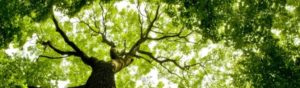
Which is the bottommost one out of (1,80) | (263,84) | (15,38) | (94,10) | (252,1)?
(263,84)

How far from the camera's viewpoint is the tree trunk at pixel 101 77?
9703 mm

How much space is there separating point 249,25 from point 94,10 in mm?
9314

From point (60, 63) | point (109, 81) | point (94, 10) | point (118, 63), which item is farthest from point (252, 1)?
point (60, 63)

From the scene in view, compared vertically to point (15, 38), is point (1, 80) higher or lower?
lower

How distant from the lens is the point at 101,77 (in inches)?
400

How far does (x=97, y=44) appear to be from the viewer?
17203 mm

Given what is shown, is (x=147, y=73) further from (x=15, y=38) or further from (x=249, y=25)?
(x=15, y=38)

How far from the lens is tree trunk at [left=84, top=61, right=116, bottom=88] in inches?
382

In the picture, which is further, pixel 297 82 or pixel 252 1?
pixel 252 1

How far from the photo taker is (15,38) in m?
7.36

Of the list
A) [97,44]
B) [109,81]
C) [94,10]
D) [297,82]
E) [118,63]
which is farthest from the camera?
[97,44]

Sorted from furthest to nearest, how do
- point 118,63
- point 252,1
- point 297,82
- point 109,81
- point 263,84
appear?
1. point 118,63
2. point 109,81
3. point 252,1
4. point 263,84
5. point 297,82

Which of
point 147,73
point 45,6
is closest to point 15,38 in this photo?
point 45,6

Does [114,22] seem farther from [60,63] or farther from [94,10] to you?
[60,63]
